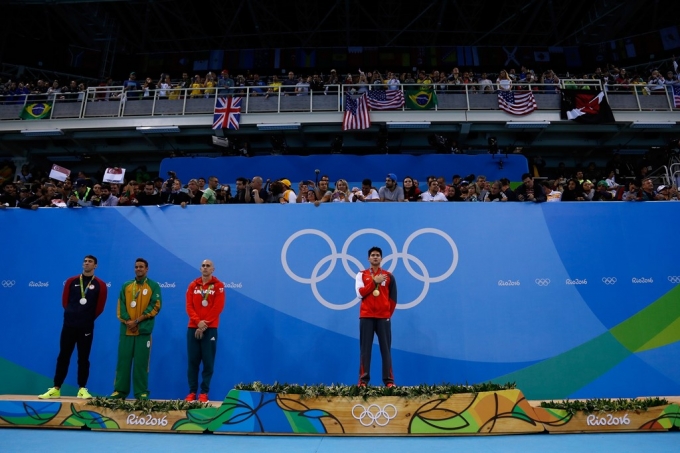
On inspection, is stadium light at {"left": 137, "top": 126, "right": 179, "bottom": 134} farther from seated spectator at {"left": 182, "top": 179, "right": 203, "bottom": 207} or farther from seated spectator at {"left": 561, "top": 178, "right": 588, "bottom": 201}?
seated spectator at {"left": 561, "top": 178, "right": 588, "bottom": 201}

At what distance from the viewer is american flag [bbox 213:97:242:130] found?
48.9ft

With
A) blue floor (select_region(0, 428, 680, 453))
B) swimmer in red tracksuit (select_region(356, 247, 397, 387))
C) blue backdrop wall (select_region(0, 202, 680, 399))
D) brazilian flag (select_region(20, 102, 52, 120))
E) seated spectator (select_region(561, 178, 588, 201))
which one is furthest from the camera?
brazilian flag (select_region(20, 102, 52, 120))

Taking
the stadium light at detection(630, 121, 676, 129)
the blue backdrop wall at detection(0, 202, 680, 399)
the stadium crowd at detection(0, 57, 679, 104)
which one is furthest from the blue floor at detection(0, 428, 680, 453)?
the stadium light at detection(630, 121, 676, 129)

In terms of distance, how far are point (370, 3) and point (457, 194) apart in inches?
668

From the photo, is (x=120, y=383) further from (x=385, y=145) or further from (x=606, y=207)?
(x=385, y=145)

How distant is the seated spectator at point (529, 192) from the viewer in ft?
25.8

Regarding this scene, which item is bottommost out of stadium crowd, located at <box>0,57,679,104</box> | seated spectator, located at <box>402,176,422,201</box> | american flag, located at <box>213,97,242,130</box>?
seated spectator, located at <box>402,176,422,201</box>

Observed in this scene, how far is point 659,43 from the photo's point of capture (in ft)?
66.3

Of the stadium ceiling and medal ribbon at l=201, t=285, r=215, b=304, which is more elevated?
the stadium ceiling

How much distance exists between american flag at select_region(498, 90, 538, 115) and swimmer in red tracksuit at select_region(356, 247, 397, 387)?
11185 mm

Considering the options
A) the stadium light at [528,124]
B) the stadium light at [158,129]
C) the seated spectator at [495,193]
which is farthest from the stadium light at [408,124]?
the stadium light at [158,129]

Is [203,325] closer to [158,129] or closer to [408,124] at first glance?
[408,124]

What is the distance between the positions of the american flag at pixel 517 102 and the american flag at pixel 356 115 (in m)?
4.55

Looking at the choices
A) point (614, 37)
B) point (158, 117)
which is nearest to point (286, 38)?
point (158, 117)
